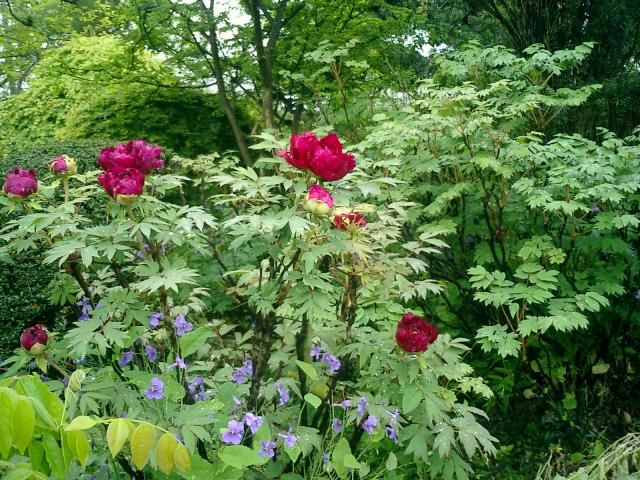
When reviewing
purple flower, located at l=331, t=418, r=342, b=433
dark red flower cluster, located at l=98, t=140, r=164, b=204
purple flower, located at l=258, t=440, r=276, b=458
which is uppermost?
dark red flower cluster, located at l=98, t=140, r=164, b=204

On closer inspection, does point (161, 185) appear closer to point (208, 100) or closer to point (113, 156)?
point (113, 156)

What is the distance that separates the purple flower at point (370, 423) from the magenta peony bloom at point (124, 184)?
1072mm

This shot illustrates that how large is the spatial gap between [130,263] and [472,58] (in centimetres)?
276

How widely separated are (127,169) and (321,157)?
1.87ft

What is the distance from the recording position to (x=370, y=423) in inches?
87.7

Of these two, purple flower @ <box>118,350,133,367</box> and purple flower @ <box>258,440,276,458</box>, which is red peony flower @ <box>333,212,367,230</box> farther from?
purple flower @ <box>118,350,133,367</box>

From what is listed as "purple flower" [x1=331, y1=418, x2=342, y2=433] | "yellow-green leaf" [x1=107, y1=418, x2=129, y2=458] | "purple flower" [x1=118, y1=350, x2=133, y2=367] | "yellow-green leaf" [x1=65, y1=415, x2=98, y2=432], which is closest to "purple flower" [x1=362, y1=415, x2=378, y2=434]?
"purple flower" [x1=331, y1=418, x2=342, y2=433]

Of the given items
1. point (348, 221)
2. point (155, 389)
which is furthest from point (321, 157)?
point (155, 389)

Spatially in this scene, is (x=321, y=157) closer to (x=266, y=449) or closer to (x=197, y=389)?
(x=266, y=449)

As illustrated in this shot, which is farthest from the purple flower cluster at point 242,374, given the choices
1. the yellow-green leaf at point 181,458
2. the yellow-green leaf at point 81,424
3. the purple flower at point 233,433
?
the yellow-green leaf at point 81,424

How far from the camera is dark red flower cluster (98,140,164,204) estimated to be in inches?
73.2

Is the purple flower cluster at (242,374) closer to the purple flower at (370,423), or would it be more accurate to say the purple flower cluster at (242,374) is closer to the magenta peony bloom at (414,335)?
the purple flower at (370,423)

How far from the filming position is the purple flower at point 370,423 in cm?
222

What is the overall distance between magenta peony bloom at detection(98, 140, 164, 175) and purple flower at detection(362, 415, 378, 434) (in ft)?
3.58
